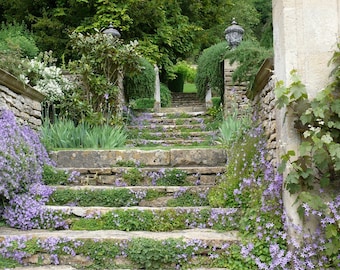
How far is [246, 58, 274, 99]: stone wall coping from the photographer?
318 cm

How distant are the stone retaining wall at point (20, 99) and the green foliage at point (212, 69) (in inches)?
162

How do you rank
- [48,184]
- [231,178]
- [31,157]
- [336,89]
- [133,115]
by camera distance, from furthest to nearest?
[133,115], [48,184], [31,157], [231,178], [336,89]

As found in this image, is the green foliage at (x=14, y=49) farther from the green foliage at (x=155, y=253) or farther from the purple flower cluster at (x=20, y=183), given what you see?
the green foliage at (x=155, y=253)

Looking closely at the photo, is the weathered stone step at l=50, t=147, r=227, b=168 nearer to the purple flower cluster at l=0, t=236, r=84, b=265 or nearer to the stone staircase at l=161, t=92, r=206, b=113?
the purple flower cluster at l=0, t=236, r=84, b=265

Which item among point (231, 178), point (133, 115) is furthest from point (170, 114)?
point (231, 178)

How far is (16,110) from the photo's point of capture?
4.15 metres

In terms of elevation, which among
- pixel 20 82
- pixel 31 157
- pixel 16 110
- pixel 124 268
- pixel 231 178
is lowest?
pixel 124 268

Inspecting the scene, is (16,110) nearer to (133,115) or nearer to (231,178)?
(231,178)

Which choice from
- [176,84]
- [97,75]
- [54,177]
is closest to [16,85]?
[54,177]

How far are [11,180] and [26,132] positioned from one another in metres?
1.06

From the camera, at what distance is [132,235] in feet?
9.62

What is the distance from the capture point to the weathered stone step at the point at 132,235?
2.79 metres

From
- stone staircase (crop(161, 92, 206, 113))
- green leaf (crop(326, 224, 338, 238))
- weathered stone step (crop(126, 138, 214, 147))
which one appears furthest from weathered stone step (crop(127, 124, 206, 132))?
green leaf (crop(326, 224, 338, 238))

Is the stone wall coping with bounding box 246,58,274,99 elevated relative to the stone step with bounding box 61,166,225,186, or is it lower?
elevated
